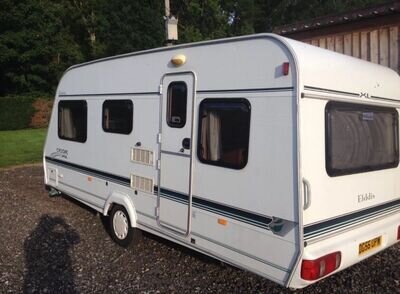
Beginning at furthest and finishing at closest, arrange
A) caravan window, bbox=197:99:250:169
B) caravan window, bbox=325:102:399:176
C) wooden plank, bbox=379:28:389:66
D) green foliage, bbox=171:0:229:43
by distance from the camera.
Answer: green foliage, bbox=171:0:229:43
wooden plank, bbox=379:28:389:66
caravan window, bbox=197:99:250:169
caravan window, bbox=325:102:399:176

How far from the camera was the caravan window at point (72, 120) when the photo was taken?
681 cm

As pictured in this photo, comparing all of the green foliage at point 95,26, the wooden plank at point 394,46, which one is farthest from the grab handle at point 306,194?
the green foliage at point 95,26

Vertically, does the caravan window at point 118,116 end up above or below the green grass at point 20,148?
above

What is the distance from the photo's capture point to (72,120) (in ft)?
23.6

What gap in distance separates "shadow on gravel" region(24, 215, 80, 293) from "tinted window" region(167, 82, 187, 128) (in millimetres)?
2214

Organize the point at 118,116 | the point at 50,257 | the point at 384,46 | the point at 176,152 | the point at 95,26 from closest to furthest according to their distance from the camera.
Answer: the point at 176,152
the point at 50,257
the point at 118,116
the point at 384,46
the point at 95,26

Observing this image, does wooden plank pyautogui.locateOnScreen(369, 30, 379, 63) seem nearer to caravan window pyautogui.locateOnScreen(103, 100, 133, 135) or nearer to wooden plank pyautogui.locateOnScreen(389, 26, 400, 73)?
wooden plank pyautogui.locateOnScreen(389, 26, 400, 73)

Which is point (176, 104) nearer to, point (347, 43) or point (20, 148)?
point (347, 43)

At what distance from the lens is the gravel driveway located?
15.6 feet

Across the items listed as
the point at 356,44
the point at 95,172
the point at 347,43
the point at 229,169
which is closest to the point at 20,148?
the point at 95,172

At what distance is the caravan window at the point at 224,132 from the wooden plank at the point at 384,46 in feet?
15.9

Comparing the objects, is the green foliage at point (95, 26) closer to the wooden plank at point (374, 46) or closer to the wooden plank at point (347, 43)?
the wooden plank at point (347, 43)

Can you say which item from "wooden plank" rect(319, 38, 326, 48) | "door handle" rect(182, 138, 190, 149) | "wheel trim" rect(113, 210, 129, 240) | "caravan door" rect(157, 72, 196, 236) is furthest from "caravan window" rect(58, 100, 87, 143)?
"wooden plank" rect(319, 38, 326, 48)

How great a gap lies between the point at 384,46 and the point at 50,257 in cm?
670
